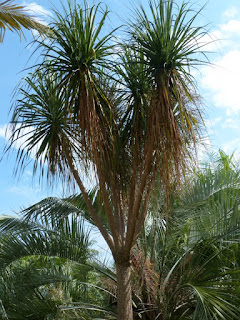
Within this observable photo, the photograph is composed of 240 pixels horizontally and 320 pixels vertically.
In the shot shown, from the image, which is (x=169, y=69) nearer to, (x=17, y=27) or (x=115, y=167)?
(x=115, y=167)

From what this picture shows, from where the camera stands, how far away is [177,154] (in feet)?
14.5

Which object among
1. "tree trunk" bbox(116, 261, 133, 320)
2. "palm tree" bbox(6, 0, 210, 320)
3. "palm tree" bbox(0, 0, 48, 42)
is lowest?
"tree trunk" bbox(116, 261, 133, 320)

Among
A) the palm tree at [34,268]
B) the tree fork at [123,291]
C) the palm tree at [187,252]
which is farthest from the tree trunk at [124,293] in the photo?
the palm tree at [34,268]

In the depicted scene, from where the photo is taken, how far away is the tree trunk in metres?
4.83

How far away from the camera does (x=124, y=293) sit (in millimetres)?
4883

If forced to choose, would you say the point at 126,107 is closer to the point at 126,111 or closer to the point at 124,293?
the point at 126,111

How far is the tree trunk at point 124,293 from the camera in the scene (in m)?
4.83

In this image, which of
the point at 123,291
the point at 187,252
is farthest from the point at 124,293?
the point at 187,252

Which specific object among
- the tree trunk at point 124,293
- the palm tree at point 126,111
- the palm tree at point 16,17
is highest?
the palm tree at point 16,17

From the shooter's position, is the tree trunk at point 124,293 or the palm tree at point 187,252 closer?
the tree trunk at point 124,293

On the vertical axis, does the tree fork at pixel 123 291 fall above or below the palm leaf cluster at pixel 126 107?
below

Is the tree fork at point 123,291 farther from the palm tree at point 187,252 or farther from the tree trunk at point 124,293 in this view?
the palm tree at point 187,252

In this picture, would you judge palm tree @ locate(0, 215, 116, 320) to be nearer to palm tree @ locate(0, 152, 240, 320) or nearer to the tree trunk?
palm tree @ locate(0, 152, 240, 320)

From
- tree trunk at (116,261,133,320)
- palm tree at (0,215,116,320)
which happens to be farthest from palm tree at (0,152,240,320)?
tree trunk at (116,261,133,320)
